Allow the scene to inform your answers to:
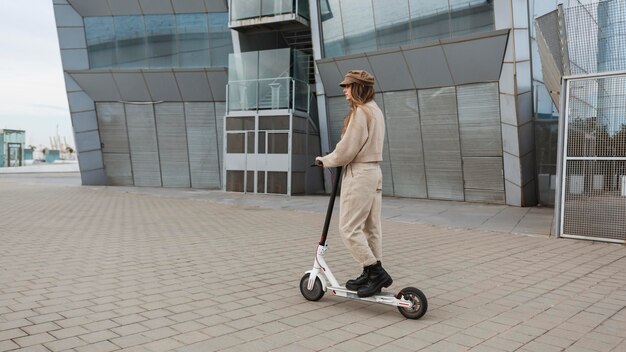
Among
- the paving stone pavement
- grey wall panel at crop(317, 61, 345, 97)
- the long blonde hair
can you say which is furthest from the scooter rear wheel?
grey wall panel at crop(317, 61, 345, 97)

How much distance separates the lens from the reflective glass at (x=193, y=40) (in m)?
20.9

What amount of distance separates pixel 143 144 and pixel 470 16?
14590 millimetres

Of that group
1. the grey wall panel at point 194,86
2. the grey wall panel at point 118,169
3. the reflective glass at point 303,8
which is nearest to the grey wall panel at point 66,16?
the grey wall panel at point 194,86

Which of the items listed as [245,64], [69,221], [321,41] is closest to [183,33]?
[245,64]

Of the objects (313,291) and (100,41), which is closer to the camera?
(313,291)

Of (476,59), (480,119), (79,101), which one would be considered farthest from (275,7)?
(79,101)

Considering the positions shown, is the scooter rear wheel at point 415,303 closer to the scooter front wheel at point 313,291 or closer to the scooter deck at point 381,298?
the scooter deck at point 381,298

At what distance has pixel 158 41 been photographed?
21.4 metres

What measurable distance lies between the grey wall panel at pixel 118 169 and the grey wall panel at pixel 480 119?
14641 mm

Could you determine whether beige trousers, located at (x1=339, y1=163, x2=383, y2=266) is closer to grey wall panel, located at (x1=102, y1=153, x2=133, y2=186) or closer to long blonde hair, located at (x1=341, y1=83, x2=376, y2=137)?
long blonde hair, located at (x1=341, y1=83, x2=376, y2=137)

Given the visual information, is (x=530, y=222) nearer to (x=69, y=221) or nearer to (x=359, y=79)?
(x=359, y=79)

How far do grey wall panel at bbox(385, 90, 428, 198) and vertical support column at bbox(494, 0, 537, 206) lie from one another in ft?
9.30

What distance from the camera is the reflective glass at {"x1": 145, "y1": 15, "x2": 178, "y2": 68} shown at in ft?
69.6

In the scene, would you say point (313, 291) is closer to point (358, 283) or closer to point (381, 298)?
point (358, 283)
